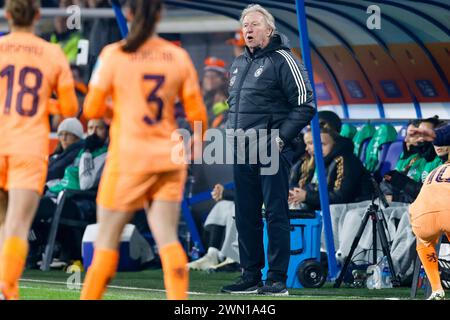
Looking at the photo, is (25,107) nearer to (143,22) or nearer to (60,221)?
(143,22)

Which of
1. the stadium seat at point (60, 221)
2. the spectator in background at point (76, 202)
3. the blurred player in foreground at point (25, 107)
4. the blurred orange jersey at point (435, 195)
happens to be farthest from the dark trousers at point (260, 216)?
the spectator in background at point (76, 202)

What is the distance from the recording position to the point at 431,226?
32.1ft

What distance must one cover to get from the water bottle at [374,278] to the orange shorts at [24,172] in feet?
14.3

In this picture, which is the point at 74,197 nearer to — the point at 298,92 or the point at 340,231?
the point at 340,231

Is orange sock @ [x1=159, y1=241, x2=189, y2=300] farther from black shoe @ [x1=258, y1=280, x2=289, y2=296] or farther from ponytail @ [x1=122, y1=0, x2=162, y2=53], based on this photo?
black shoe @ [x1=258, y1=280, x2=289, y2=296]

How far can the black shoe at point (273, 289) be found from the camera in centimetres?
1034

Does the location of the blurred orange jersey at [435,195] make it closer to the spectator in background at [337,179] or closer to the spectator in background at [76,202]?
the spectator in background at [337,179]

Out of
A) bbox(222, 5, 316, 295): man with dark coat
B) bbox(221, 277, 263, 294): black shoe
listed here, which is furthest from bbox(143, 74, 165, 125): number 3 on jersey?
bbox(221, 277, 263, 294): black shoe

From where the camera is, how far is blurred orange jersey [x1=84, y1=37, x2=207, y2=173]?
7410mm

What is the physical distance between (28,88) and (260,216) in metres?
2.88

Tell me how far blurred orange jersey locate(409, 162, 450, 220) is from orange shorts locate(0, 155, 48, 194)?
2.94m

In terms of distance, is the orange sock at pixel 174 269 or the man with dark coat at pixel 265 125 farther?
the man with dark coat at pixel 265 125

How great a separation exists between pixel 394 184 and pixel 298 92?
2327 mm
